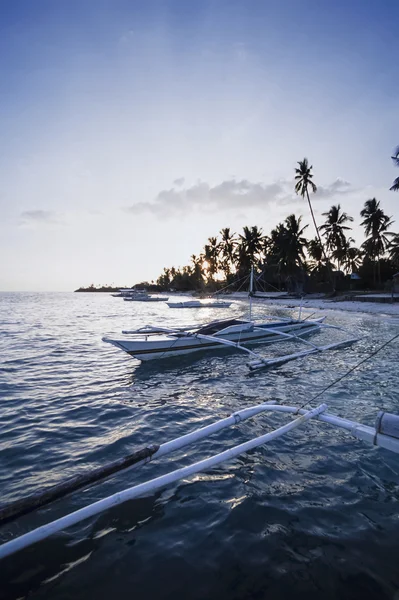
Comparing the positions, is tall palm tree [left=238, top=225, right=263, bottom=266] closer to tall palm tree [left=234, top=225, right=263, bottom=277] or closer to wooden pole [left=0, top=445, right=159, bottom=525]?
tall palm tree [left=234, top=225, right=263, bottom=277]

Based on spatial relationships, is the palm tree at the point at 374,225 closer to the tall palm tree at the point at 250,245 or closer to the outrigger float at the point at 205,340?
the tall palm tree at the point at 250,245

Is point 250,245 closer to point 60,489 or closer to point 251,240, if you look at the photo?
point 251,240

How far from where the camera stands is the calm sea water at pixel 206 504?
9.25ft

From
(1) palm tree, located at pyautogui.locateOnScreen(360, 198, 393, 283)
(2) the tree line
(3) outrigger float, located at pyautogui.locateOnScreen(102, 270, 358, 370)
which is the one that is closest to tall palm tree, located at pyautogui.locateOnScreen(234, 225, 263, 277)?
(2) the tree line

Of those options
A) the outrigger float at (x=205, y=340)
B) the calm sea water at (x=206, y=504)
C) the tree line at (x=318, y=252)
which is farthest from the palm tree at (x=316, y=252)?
the calm sea water at (x=206, y=504)

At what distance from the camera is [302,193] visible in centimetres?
4322

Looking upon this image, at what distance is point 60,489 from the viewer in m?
2.65

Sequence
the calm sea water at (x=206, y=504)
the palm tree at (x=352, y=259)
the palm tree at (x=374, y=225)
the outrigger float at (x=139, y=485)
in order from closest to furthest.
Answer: the outrigger float at (x=139, y=485)
the calm sea water at (x=206, y=504)
the palm tree at (x=374, y=225)
the palm tree at (x=352, y=259)

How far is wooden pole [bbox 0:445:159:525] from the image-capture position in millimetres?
2424

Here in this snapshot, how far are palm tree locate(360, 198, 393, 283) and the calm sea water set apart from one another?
43737mm

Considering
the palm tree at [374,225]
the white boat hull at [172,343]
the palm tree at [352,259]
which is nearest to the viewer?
the white boat hull at [172,343]

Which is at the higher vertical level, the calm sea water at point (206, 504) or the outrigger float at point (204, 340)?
the outrigger float at point (204, 340)

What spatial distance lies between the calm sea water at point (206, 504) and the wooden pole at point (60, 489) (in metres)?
0.96

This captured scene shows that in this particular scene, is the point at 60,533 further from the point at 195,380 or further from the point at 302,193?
the point at 302,193
